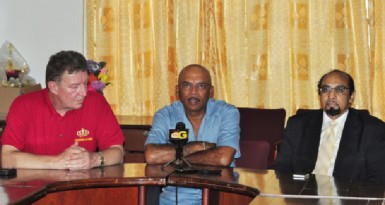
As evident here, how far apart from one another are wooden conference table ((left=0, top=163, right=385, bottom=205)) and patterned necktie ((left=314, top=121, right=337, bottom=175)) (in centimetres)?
43

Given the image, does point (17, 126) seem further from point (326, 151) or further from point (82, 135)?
point (326, 151)

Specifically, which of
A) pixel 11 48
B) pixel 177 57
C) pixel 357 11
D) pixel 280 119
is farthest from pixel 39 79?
pixel 357 11

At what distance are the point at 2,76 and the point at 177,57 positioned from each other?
61.8 inches

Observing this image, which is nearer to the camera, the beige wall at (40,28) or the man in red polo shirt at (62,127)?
the man in red polo shirt at (62,127)

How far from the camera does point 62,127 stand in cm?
440

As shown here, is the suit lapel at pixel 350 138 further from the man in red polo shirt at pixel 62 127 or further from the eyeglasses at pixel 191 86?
the man in red polo shirt at pixel 62 127

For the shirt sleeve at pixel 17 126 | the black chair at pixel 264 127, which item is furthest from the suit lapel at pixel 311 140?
the shirt sleeve at pixel 17 126

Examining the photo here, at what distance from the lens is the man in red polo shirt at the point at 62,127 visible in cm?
415

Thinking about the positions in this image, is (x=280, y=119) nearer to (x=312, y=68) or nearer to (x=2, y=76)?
(x=312, y=68)

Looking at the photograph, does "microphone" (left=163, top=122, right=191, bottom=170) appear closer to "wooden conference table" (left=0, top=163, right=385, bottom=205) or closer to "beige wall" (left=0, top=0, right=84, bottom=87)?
"wooden conference table" (left=0, top=163, right=385, bottom=205)

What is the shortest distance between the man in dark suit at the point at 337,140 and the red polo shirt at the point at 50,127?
1.11m

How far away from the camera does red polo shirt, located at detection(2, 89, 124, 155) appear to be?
433 cm

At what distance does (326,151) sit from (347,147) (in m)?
0.16

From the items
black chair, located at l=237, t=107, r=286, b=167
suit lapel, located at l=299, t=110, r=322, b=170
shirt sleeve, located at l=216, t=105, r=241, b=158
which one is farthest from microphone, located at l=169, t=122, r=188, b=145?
black chair, located at l=237, t=107, r=286, b=167
